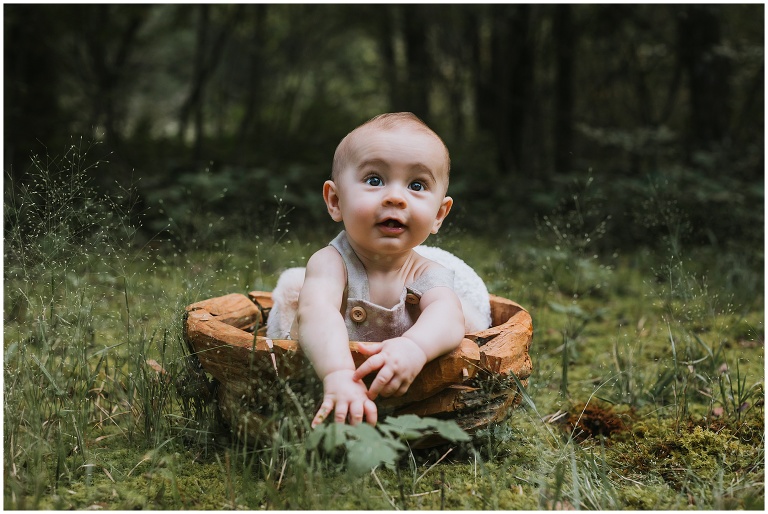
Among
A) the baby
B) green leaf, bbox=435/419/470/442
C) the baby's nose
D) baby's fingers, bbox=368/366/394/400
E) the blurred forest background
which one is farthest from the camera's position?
the blurred forest background

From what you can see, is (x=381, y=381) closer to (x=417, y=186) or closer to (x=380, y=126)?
(x=417, y=186)

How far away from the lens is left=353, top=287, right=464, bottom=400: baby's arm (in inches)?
62.8

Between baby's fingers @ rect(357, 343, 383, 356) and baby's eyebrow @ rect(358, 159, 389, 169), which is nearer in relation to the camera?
baby's fingers @ rect(357, 343, 383, 356)

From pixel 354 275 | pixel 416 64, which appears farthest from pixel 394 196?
pixel 416 64

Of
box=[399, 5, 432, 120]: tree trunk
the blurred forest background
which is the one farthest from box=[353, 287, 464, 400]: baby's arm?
box=[399, 5, 432, 120]: tree trunk

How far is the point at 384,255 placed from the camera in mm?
2037

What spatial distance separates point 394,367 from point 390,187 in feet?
1.90

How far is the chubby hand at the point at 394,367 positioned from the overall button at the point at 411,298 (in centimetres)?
36

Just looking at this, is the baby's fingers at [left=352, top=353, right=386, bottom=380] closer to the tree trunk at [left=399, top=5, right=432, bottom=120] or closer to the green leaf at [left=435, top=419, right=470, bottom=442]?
the green leaf at [left=435, top=419, right=470, bottom=442]

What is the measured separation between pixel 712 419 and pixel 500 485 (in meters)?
0.86

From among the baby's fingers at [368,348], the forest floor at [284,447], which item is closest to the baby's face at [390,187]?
the baby's fingers at [368,348]

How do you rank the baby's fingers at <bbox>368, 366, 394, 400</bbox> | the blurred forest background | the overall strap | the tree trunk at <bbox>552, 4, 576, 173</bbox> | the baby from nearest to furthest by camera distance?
the baby's fingers at <bbox>368, 366, 394, 400</bbox> → the baby → the overall strap → the blurred forest background → the tree trunk at <bbox>552, 4, 576, 173</bbox>

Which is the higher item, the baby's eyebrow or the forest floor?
the baby's eyebrow

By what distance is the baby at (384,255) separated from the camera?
1751mm
